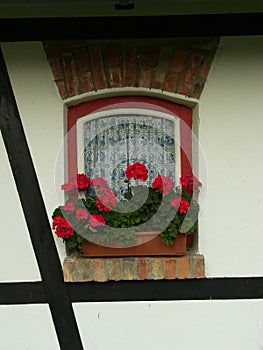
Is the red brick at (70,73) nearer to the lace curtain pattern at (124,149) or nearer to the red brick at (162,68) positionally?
the lace curtain pattern at (124,149)

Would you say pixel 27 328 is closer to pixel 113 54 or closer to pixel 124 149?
pixel 124 149

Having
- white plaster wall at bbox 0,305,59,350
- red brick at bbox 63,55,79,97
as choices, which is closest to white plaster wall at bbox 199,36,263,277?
red brick at bbox 63,55,79,97

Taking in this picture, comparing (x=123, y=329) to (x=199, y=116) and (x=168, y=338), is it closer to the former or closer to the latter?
(x=168, y=338)

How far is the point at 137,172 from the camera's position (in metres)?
2.52

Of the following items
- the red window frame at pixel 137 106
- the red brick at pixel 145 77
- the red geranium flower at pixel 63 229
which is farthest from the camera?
the red window frame at pixel 137 106

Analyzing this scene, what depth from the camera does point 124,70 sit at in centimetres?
257

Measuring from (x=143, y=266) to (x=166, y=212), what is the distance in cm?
32

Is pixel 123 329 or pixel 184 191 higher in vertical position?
pixel 184 191

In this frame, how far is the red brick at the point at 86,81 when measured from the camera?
101 inches

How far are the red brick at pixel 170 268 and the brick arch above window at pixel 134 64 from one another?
2.98 ft

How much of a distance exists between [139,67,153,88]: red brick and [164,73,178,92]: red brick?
93 mm

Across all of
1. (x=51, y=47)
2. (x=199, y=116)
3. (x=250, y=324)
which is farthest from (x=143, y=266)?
(x=51, y=47)

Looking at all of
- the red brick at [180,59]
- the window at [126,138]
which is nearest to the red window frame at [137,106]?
the window at [126,138]

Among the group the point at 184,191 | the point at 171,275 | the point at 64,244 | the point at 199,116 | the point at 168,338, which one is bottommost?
the point at 168,338
